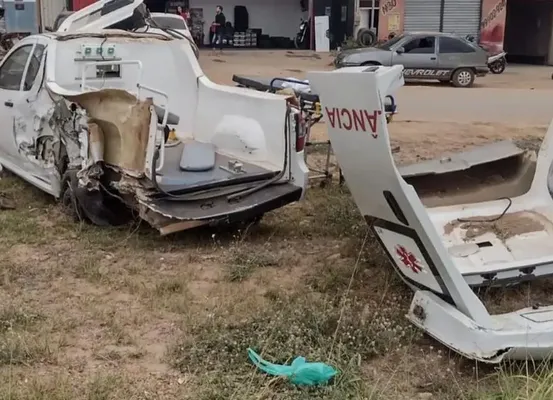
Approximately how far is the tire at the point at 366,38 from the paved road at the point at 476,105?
8.62m

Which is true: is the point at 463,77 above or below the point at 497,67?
above

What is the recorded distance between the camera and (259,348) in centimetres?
463

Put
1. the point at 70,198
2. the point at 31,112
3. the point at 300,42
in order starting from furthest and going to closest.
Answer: the point at 300,42
the point at 31,112
the point at 70,198

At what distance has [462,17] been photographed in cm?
3297

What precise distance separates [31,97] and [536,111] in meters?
12.5

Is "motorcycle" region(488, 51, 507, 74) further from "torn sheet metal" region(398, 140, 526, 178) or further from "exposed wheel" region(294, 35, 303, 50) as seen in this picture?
"torn sheet metal" region(398, 140, 526, 178)

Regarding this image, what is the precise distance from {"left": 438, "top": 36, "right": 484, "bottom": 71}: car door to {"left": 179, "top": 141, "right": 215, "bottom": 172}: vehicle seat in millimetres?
15668

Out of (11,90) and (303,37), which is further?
(303,37)

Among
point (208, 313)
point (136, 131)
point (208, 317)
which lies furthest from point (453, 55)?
point (208, 317)

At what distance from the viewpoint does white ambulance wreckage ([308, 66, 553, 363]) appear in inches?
167

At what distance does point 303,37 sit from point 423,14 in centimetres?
608

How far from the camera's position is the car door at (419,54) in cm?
2236

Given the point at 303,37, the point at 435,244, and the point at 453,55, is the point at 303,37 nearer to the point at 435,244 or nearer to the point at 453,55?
the point at 453,55

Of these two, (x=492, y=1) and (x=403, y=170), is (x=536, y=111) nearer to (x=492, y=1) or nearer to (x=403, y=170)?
(x=403, y=170)
